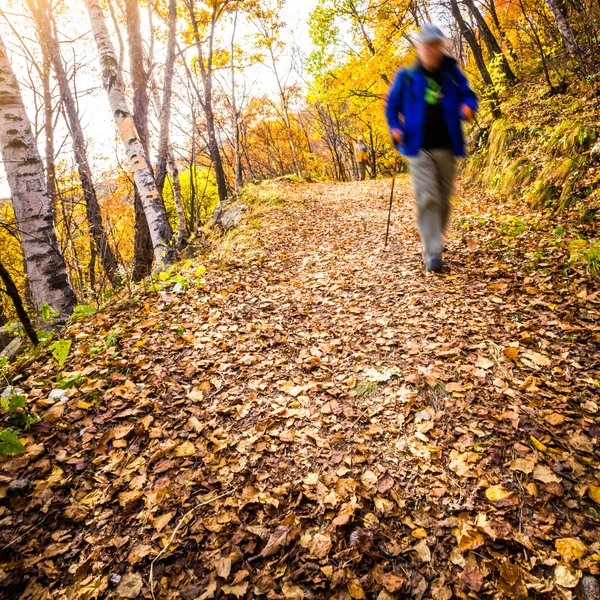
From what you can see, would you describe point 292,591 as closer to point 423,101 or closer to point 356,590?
point 356,590

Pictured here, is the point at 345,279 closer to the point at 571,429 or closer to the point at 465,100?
the point at 465,100

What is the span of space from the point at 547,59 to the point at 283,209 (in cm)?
825

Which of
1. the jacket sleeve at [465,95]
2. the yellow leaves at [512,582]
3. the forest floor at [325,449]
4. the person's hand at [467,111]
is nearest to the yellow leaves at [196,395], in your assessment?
the forest floor at [325,449]

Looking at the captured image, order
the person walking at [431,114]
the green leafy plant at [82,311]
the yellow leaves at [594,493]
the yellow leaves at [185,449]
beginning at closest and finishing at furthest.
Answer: the yellow leaves at [594,493] → the yellow leaves at [185,449] → the person walking at [431,114] → the green leafy plant at [82,311]

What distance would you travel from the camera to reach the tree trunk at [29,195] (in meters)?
4.36

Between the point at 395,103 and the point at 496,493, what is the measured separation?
4277 mm

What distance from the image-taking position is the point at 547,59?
883 cm

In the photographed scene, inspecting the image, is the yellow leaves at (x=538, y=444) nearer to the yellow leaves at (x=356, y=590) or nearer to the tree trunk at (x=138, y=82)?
the yellow leaves at (x=356, y=590)

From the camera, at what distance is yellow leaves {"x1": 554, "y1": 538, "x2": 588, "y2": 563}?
1859 mm

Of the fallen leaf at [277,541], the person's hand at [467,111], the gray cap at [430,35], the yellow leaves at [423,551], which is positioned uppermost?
the gray cap at [430,35]

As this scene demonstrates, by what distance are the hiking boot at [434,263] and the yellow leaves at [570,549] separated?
A: 3.76m

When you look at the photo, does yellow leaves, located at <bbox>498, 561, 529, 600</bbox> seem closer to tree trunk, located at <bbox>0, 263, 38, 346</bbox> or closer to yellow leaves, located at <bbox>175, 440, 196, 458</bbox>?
yellow leaves, located at <bbox>175, 440, 196, 458</bbox>

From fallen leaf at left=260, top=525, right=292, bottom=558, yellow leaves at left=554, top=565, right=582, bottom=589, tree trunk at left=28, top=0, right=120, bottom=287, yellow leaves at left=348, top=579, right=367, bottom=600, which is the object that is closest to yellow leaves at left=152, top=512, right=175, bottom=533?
fallen leaf at left=260, top=525, right=292, bottom=558

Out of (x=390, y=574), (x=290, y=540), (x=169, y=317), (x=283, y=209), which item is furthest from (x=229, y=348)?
(x=283, y=209)
